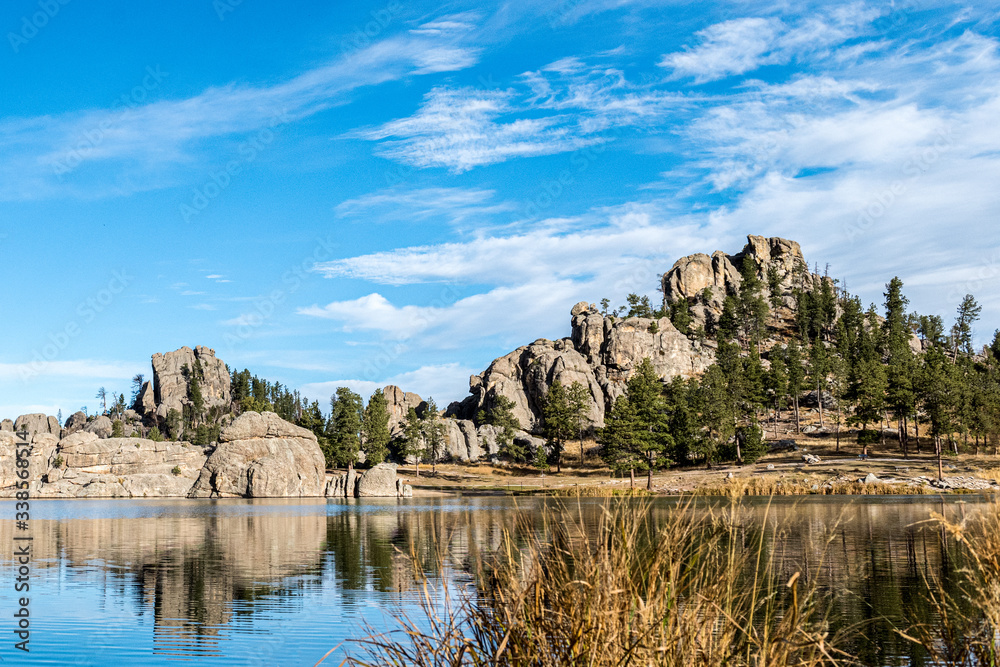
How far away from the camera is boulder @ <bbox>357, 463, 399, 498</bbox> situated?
8390cm

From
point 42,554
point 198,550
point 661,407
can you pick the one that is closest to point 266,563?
point 198,550

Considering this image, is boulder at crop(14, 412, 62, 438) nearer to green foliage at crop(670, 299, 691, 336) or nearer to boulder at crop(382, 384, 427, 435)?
boulder at crop(382, 384, 427, 435)

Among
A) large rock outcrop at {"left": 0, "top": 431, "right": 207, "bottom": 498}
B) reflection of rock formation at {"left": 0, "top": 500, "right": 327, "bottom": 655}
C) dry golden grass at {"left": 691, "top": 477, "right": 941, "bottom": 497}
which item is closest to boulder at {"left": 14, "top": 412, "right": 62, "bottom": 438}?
large rock outcrop at {"left": 0, "top": 431, "right": 207, "bottom": 498}

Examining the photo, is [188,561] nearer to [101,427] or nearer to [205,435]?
[205,435]

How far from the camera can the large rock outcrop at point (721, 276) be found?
568ft

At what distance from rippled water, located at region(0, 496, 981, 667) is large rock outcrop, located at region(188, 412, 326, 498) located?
42.5 metres

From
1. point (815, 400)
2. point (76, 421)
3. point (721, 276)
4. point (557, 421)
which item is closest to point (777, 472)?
point (557, 421)

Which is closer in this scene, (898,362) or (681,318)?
(898,362)

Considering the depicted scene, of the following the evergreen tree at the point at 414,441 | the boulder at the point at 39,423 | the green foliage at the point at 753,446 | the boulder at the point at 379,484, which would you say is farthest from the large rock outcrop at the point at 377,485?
→ the boulder at the point at 39,423

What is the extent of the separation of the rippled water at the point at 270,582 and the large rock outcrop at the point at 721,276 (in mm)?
132591

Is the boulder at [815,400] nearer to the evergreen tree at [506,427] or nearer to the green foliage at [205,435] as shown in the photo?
the evergreen tree at [506,427]

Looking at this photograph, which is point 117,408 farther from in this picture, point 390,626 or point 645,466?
point 390,626

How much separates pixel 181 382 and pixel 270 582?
161 meters

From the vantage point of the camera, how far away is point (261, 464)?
283 ft
